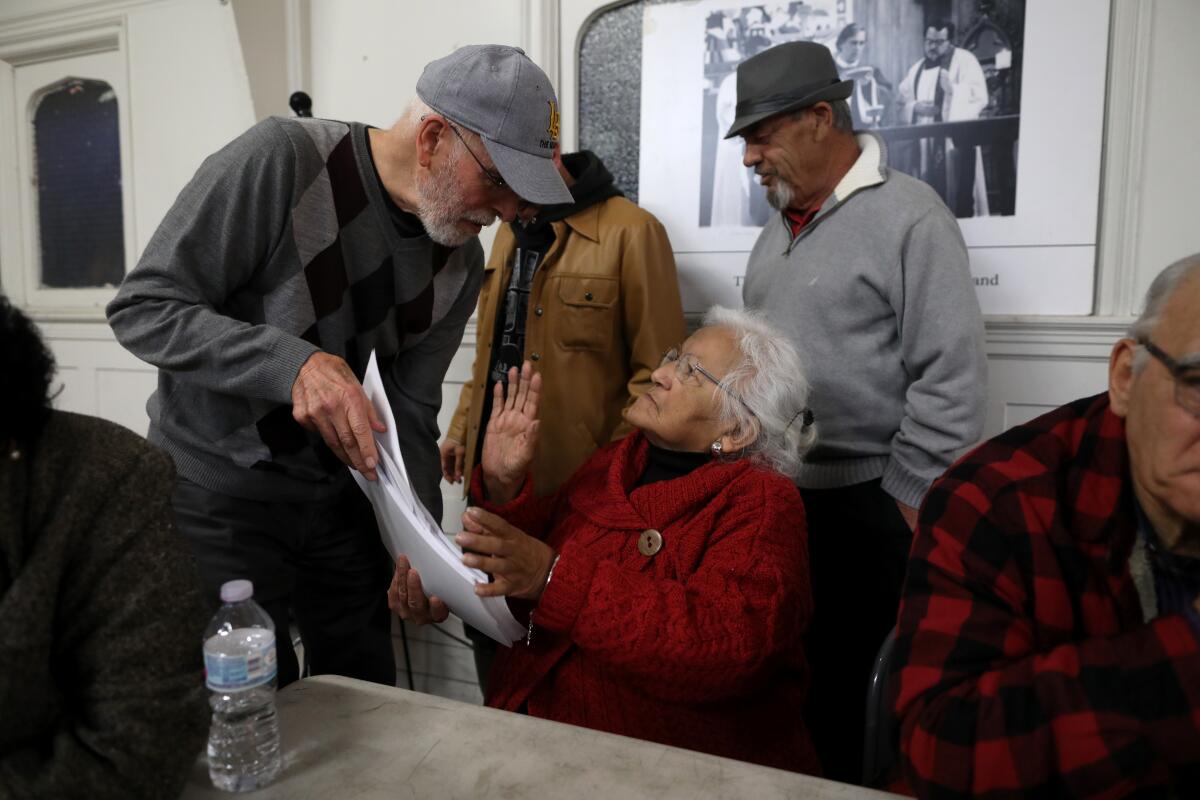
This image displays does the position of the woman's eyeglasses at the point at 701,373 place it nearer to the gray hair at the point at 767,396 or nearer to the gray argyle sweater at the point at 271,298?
the gray hair at the point at 767,396

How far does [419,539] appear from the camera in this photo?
49.6 inches

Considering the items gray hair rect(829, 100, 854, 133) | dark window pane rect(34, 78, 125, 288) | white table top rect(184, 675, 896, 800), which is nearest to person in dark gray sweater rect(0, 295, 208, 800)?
white table top rect(184, 675, 896, 800)

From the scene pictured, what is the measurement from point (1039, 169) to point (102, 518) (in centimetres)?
225

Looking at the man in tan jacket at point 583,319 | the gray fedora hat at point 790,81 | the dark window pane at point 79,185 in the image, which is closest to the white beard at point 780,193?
the gray fedora hat at point 790,81

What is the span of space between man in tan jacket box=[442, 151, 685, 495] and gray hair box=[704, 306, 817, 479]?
625 mm

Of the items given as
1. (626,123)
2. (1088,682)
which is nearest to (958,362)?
(1088,682)

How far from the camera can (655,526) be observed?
154 centimetres

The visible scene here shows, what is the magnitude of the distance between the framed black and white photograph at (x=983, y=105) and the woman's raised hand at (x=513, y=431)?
1150 millimetres

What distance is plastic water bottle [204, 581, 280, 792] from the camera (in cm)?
94

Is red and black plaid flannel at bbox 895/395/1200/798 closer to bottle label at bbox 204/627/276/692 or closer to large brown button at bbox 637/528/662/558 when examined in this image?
large brown button at bbox 637/528/662/558

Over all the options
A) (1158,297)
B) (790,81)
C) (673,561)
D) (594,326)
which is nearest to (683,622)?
(673,561)

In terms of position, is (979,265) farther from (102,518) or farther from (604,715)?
(102,518)

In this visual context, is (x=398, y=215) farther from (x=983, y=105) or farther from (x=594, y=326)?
(x=983, y=105)

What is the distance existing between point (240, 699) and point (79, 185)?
352cm
